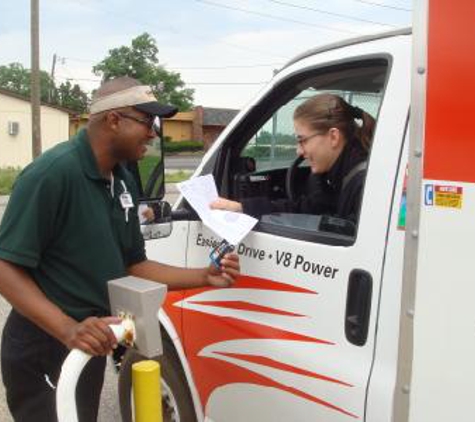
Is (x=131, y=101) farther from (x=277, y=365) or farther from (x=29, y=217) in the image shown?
(x=277, y=365)

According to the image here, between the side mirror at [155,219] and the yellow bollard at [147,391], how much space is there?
101 cm

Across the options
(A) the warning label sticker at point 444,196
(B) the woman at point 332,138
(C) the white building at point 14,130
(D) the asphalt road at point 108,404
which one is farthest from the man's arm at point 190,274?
(C) the white building at point 14,130

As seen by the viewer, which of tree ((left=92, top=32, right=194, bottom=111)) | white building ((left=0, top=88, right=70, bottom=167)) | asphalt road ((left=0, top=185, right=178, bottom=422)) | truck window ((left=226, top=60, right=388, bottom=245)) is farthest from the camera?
tree ((left=92, top=32, right=194, bottom=111))

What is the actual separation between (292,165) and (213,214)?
2.94ft

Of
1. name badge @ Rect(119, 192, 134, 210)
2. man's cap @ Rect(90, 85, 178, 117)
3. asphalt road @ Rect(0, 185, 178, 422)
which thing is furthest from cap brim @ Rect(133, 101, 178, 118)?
asphalt road @ Rect(0, 185, 178, 422)

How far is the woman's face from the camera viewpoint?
2.73 metres

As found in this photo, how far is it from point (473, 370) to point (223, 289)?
130cm

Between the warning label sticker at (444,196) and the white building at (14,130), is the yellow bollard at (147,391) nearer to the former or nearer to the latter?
the warning label sticker at (444,196)

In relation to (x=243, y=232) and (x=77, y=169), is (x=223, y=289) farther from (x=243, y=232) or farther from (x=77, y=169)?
(x=77, y=169)

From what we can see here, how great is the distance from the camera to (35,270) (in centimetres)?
238

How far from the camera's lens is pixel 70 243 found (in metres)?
2.38

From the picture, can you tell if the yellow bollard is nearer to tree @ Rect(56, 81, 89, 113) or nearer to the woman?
the woman

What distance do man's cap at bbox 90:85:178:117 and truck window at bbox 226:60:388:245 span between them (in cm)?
60

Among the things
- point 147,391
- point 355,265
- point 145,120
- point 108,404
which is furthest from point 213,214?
point 108,404
